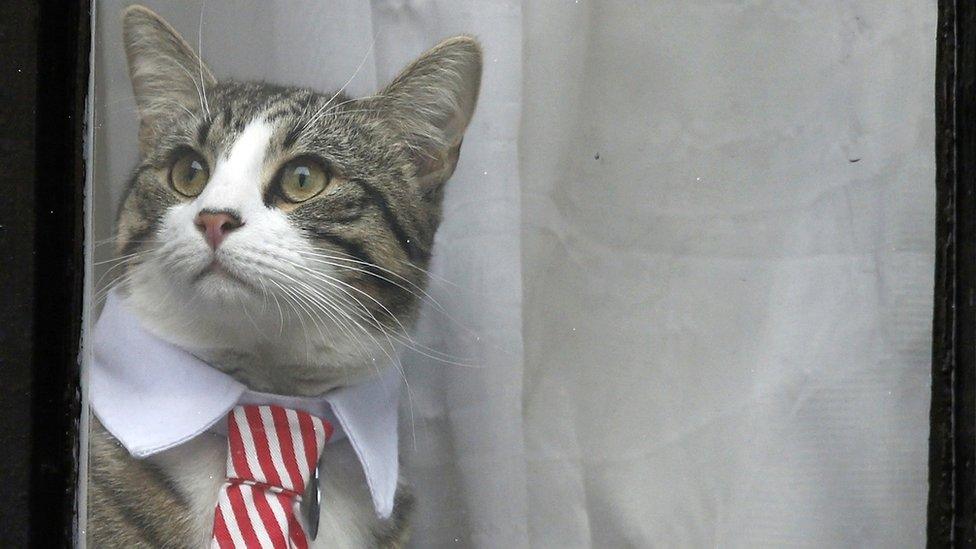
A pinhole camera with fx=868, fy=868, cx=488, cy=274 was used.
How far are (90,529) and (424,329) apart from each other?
317 mm

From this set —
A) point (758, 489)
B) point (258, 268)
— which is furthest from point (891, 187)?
point (258, 268)

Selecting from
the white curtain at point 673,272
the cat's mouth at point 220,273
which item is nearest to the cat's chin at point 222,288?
the cat's mouth at point 220,273

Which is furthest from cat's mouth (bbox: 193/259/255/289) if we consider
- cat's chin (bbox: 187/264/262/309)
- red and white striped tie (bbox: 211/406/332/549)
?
red and white striped tie (bbox: 211/406/332/549)

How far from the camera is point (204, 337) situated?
2.21 feet

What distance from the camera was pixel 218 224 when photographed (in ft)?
2.05

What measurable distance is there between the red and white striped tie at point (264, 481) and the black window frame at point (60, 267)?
0.15 meters

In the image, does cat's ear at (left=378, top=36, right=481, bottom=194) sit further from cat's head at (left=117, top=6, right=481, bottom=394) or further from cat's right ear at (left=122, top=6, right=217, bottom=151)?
cat's right ear at (left=122, top=6, right=217, bottom=151)

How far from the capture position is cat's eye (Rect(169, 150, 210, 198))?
2.16ft

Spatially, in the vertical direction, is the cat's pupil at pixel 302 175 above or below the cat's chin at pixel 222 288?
above

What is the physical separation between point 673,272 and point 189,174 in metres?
0.39

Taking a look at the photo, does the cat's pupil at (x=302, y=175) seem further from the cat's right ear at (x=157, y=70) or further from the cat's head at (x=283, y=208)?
the cat's right ear at (x=157, y=70)

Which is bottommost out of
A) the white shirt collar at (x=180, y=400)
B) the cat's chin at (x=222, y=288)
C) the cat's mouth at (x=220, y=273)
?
the white shirt collar at (x=180, y=400)

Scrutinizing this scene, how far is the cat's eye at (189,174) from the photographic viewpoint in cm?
66

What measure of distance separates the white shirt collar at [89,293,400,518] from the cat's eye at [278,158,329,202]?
0.15m
